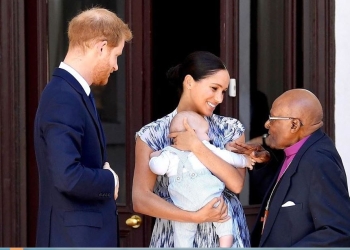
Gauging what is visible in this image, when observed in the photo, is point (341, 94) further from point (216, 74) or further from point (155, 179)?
point (155, 179)

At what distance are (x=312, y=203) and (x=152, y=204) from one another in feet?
2.58

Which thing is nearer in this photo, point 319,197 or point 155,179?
point 319,197

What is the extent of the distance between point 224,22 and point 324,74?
688 mm

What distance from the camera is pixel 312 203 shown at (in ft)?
13.0

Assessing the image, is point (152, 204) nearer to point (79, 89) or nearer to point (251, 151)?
point (251, 151)

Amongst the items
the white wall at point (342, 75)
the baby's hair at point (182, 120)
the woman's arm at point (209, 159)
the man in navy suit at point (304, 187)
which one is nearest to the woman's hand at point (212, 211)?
the woman's arm at point (209, 159)

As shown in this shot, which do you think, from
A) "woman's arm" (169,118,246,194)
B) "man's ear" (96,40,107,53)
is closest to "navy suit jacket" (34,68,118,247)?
"man's ear" (96,40,107,53)

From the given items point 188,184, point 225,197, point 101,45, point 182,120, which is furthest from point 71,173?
point 225,197

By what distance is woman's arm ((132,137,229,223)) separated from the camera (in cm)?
412

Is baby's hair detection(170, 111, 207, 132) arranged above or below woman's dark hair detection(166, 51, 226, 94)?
below

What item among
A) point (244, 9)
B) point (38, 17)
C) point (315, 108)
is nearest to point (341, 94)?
point (244, 9)

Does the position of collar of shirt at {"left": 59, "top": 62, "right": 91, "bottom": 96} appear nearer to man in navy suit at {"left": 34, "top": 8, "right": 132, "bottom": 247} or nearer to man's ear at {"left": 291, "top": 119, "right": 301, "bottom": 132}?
man in navy suit at {"left": 34, "top": 8, "right": 132, "bottom": 247}

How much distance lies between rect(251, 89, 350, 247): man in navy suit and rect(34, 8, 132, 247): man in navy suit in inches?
30.9

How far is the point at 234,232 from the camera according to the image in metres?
4.26
